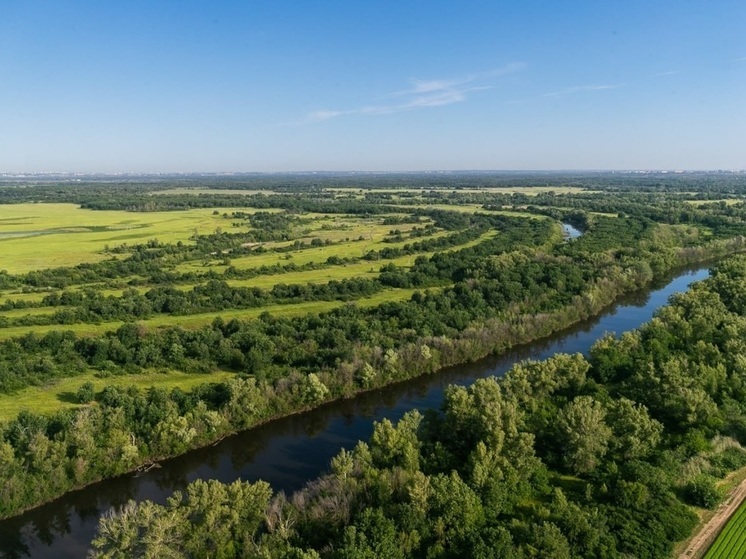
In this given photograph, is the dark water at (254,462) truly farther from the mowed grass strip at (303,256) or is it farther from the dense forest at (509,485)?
the mowed grass strip at (303,256)

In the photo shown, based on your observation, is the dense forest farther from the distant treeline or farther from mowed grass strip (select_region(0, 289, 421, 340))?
mowed grass strip (select_region(0, 289, 421, 340))

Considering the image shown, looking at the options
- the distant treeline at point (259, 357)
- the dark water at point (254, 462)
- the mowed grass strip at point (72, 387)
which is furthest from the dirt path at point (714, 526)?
the mowed grass strip at point (72, 387)

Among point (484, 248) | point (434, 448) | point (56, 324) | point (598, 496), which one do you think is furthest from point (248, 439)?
point (484, 248)

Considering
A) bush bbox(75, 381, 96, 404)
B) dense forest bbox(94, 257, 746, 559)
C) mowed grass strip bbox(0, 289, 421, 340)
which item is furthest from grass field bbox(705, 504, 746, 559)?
mowed grass strip bbox(0, 289, 421, 340)

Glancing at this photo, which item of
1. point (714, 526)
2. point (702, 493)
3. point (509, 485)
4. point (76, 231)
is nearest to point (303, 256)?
point (76, 231)

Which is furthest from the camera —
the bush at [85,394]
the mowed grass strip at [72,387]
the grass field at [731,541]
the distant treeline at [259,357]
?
the bush at [85,394]

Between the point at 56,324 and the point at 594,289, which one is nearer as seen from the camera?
the point at 56,324

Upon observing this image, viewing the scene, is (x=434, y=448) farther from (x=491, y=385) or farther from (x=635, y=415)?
(x=635, y=415)
